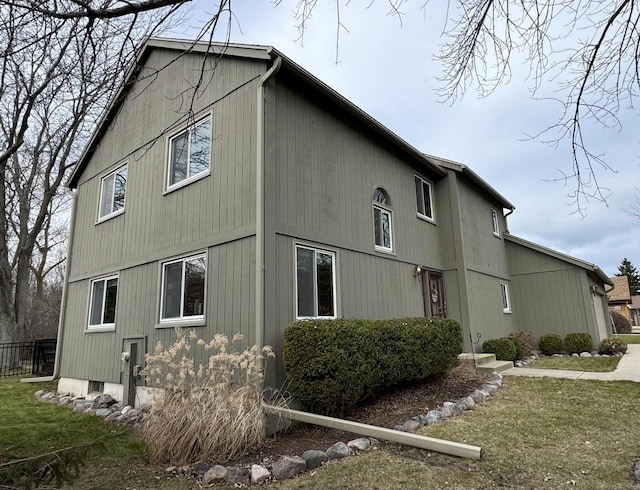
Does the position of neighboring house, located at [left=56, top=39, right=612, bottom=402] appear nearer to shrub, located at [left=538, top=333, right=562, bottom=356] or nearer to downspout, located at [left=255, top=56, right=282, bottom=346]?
downspout, located at [left=255, top=56, right=282, bottom=346]

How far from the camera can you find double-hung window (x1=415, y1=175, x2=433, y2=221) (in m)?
11.3

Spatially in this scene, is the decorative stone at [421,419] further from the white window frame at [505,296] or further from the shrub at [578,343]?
the shrub at [578,343]

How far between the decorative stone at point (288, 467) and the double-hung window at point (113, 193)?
24.9ft

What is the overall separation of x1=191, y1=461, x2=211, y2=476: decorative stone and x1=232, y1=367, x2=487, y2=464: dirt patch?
0.38 meters

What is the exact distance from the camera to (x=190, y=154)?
8.11 metres

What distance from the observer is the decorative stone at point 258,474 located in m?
4.01

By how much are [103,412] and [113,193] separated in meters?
5.53

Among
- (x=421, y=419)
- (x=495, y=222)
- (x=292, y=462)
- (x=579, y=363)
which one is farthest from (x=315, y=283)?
(x=495, y=222)

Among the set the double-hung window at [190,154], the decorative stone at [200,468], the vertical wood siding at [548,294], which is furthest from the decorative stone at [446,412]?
the vertical wood siding at [548,294]

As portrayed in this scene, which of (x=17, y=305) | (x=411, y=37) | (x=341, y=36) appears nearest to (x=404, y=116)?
(x=411, y=37)

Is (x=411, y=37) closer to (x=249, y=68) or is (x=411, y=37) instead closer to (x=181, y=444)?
(x=249, y=68)

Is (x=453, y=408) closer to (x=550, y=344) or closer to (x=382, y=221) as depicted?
(x=382, y=221)

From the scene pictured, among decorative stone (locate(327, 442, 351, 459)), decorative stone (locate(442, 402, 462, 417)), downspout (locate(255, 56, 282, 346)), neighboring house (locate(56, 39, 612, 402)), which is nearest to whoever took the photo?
decorative stone (locate(327, 442, 351, 459))

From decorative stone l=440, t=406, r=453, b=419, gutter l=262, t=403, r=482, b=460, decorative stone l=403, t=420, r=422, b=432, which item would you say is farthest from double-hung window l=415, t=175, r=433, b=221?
gutter l=262, t=403, r=482, b=460
